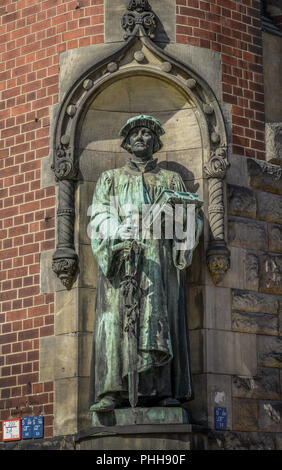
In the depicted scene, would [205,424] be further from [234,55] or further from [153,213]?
[234,55]

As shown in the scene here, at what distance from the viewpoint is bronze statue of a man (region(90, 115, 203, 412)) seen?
11.6 m

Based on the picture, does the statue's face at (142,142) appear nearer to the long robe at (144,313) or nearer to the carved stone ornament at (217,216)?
the long robe at (144,313)

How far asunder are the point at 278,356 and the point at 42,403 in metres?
2.77

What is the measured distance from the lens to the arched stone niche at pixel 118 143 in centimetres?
1260

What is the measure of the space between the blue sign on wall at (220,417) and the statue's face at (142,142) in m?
2.93

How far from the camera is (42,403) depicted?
12.5m

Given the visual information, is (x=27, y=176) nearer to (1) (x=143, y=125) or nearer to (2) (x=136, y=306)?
(1) (x=143, y=125)

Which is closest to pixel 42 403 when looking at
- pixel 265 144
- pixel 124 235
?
pixel 124 235

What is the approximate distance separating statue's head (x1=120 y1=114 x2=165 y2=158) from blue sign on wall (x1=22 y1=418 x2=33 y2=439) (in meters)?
3.26

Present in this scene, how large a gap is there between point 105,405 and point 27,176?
10.5 feet

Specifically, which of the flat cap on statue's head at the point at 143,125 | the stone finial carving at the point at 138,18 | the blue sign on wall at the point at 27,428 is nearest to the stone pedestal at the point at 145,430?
the blue sign on wall at the point at 27,428

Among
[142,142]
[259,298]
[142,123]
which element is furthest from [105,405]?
[142,123]

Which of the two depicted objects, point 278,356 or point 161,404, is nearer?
point 161,404

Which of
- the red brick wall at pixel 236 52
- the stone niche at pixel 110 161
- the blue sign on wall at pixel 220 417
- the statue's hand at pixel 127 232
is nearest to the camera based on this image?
the statue's hand at pixel 127 232
